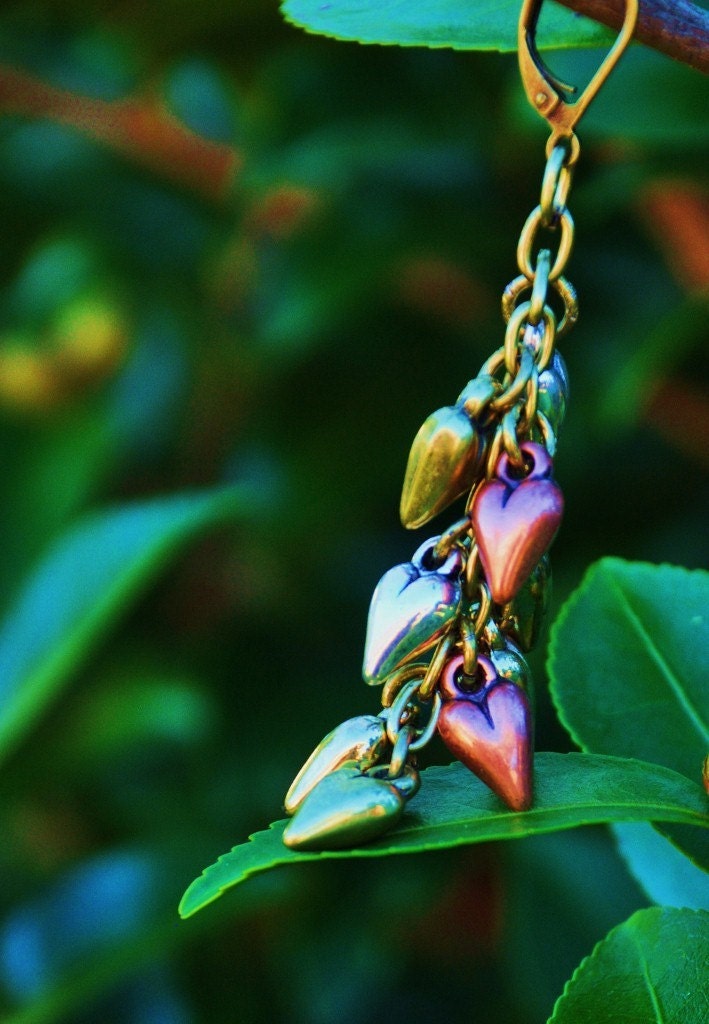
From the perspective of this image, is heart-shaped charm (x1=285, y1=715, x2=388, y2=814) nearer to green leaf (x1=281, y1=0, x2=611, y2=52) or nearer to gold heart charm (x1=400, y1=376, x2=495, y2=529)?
gold heart charm (x1=400, y1=376, x2=495, y2=529)

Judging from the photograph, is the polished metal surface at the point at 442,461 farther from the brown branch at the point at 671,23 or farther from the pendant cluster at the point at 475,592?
the brown branch at the point at 671,23

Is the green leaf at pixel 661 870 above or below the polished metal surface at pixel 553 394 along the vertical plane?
below

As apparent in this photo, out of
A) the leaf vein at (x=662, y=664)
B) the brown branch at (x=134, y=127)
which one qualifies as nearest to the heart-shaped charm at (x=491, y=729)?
the leaf vein at (x=662, y=664)

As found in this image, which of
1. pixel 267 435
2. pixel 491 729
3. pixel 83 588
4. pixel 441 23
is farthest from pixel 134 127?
pixel 491 729

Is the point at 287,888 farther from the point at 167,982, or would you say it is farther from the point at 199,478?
the point at 199,478

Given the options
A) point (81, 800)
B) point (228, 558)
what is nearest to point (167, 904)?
point (81, 800)

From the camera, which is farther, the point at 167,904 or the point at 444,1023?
the point at 444,1023

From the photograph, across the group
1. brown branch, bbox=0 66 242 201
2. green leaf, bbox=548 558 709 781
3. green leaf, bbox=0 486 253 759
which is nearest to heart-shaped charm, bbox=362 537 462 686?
green leaf, bbox=548 558 709 781
